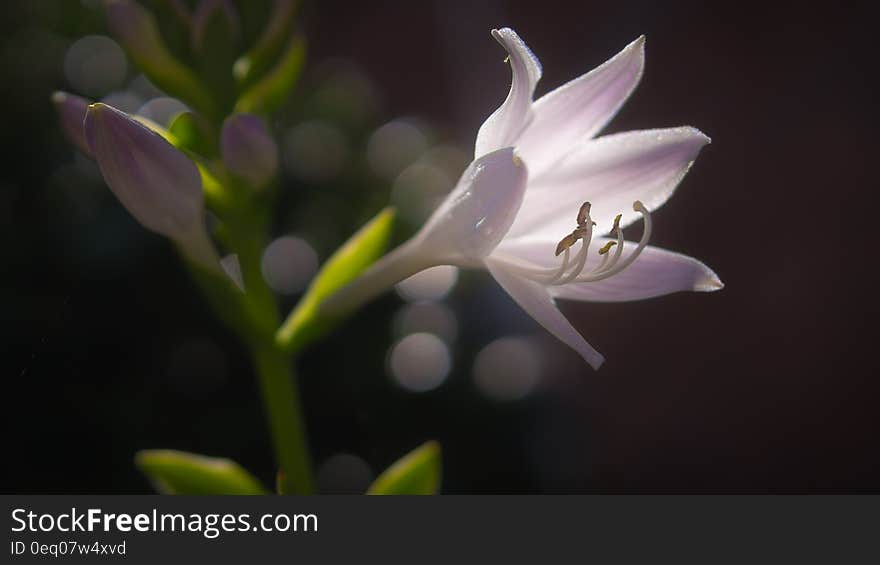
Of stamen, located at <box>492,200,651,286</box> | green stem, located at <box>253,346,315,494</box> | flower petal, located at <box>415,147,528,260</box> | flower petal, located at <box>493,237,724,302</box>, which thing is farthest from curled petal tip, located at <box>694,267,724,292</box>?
green stem, located at <box>253,346,315,494</box>

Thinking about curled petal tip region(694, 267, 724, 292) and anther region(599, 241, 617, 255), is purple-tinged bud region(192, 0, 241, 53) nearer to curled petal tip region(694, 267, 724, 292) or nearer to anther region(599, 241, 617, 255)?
anther region(599, 241, 617, 255)

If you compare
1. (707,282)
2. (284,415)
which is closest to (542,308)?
(707,282)

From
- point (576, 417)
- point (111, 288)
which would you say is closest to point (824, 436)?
point (576, 417)

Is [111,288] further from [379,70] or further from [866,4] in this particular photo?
[866,4]

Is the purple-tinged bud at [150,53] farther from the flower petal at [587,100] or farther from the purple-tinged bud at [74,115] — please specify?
the flower petal at [587,100]

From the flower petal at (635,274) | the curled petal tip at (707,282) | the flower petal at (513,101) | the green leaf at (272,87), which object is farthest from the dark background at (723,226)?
the flower petal at (513,101)

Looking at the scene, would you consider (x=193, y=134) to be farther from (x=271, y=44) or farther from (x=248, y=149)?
(x=271, y=44)
